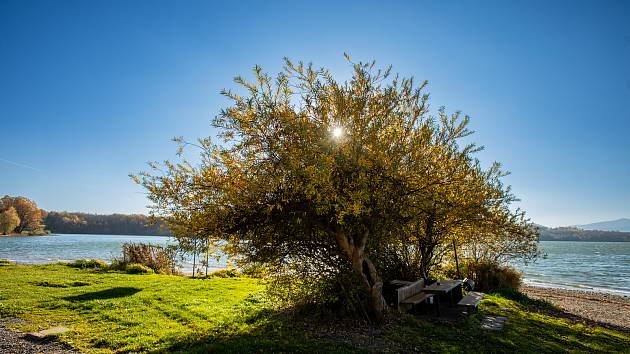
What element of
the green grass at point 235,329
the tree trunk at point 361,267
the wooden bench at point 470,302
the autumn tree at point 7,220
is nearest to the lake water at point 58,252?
the green grass at point 235,329

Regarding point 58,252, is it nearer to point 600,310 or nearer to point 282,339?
point 282,339

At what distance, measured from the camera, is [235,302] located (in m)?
12.5

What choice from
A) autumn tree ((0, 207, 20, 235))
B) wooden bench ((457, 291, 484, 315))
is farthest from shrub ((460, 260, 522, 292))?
autumn tree ((0, 207, 20, 235))

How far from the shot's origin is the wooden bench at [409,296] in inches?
394

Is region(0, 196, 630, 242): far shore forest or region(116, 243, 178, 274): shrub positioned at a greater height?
region(0, 196, 630, 242): far shore forest

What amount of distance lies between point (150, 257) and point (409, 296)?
22.4 metres

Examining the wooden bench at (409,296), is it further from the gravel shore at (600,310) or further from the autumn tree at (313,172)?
the gravel shore at (600,310)

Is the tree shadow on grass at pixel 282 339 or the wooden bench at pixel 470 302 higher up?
the wooden bench at pixel 470 302

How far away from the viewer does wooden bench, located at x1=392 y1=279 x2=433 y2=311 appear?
1000 centimetres

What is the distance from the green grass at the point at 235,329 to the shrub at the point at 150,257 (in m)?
12.0

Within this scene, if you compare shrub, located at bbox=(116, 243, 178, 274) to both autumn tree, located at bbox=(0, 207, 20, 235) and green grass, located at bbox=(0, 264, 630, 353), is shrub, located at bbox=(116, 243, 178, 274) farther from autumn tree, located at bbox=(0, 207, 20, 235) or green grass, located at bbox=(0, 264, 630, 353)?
autumn tree, located at bbox=(0, 207, 20, 235)

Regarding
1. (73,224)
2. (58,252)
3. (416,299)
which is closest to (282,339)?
(416,299)

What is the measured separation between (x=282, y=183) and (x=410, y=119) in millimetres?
3552

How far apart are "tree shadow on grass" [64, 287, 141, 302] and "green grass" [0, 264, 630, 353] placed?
1.5 inches
